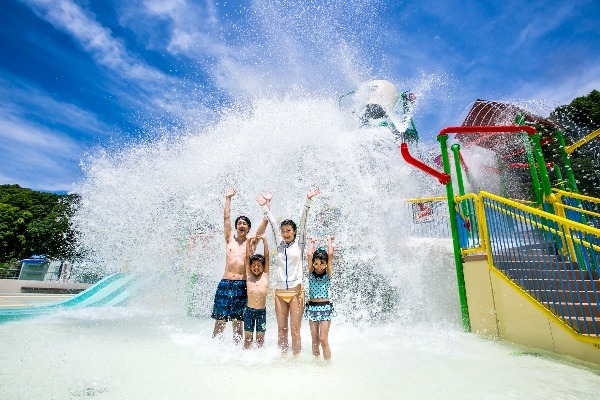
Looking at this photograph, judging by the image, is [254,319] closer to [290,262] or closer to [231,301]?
[231,301]

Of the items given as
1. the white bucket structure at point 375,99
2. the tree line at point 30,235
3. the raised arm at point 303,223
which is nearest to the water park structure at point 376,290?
the raised arm at point 303,223

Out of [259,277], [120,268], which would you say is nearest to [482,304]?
[259,277]

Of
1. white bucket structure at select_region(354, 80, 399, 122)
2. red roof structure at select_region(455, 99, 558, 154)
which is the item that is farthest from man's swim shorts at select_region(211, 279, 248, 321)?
white bucket structure at select_region(354, 80, 399, 122)

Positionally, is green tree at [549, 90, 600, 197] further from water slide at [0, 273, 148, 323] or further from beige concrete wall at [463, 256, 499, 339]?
water slide at [0, 273, 148, 323]

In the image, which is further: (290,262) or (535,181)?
(535,181)

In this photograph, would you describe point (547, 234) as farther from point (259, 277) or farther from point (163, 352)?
point (163, 352)

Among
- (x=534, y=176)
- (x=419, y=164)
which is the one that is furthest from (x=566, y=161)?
(x=419, y=164)

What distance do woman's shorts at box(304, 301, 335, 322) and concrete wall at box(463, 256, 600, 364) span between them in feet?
9.88

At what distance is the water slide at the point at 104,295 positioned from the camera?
7.67 metres

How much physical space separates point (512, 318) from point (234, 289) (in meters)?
4.03

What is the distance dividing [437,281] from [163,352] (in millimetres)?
5276

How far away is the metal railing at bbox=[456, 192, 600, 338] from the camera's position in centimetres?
445

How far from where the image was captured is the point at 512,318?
4.94 meters

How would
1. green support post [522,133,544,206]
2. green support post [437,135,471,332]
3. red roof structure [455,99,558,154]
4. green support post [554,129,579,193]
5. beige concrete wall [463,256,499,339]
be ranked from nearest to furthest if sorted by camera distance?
beige concrete wall [463,256,499,339]
green support post [437,135,471,332]
green support post [522,133,544,206]
green support post [554,129,579,193]
red roof structure [455,99,558,154]
